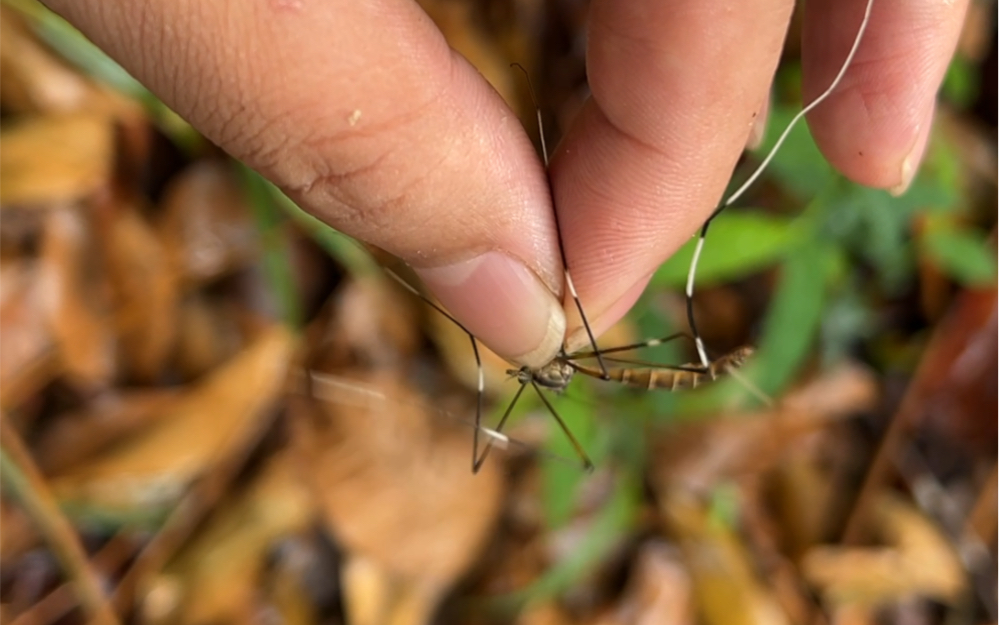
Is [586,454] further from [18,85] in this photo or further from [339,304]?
[18,85]

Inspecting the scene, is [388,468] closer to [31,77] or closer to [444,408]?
[444,408]

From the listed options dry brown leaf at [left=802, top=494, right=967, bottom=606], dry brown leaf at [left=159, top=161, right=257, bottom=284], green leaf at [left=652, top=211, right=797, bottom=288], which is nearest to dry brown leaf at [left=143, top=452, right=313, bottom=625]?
dry brown leaf at [left=159, top=161, right=257, bottom=284]

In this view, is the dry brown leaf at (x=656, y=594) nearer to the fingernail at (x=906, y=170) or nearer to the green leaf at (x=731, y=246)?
the green leaf at (x=731, y=246)

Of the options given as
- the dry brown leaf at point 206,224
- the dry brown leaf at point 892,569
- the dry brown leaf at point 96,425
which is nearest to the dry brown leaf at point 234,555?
the dry brown leaf at point 96,425

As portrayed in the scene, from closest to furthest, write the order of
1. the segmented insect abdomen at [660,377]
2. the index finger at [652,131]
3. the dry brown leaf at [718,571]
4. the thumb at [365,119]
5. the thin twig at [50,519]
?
the thumb at [365,119] < the index finger at [652,131] < the segmented insect abdomen at [660,377] < the thin twig at [50,519] < the dry brown leaf at [718,571]

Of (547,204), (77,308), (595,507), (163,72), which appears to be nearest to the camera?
(163,72)

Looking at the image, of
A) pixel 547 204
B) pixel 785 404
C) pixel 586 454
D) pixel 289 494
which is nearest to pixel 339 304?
pixel 289 494

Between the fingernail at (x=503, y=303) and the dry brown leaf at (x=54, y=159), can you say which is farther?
the dry brown leaf at (x=54, y=159)
